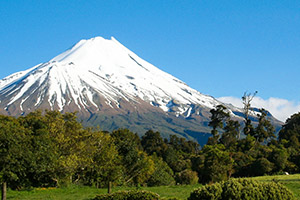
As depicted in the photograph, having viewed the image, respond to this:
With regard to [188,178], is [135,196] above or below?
below

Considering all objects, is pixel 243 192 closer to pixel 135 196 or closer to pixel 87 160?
pixel 135 196

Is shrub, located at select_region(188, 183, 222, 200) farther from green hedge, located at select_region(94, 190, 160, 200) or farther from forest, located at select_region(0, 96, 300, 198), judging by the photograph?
forest, located at select_region(0, 96, 300, 198)

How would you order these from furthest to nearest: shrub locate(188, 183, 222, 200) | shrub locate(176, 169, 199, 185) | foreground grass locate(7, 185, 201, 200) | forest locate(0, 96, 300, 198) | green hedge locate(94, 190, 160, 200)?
shrub locate(176, 169, 199, 185), foreground grass locate(7, 185, 201, 200), forest locate(0, 96, 300, 198), green hedge locate(94, 190, 160, 200), shrub locate(188, 183, 222, 200)

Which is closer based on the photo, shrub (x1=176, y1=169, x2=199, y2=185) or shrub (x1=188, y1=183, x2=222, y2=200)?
shrub (x1=188, y1=183, x2=222, y2=200)

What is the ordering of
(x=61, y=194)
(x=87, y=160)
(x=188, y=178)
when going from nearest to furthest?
(x=61, y=194) < (x=87, y=160) < (x=188, y=178)

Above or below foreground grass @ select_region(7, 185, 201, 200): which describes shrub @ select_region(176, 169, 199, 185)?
above

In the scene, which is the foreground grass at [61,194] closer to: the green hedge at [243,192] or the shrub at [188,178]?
the green hedge at [243,192]

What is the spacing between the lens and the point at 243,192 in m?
16.6

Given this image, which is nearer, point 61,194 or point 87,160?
point 61,194

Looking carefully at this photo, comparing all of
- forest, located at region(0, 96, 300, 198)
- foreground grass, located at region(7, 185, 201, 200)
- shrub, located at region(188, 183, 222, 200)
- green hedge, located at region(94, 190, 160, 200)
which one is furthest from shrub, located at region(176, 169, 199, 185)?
shrub, located at region(188, 183, 222, 200)

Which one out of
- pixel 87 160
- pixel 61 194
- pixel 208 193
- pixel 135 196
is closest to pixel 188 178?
pixel 87 160

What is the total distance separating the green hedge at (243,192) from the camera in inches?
652

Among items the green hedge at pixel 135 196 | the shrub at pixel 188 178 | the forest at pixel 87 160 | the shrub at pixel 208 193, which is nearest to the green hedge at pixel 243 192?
the shrub at pixel 208 193

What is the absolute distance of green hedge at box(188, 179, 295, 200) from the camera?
16.6m
